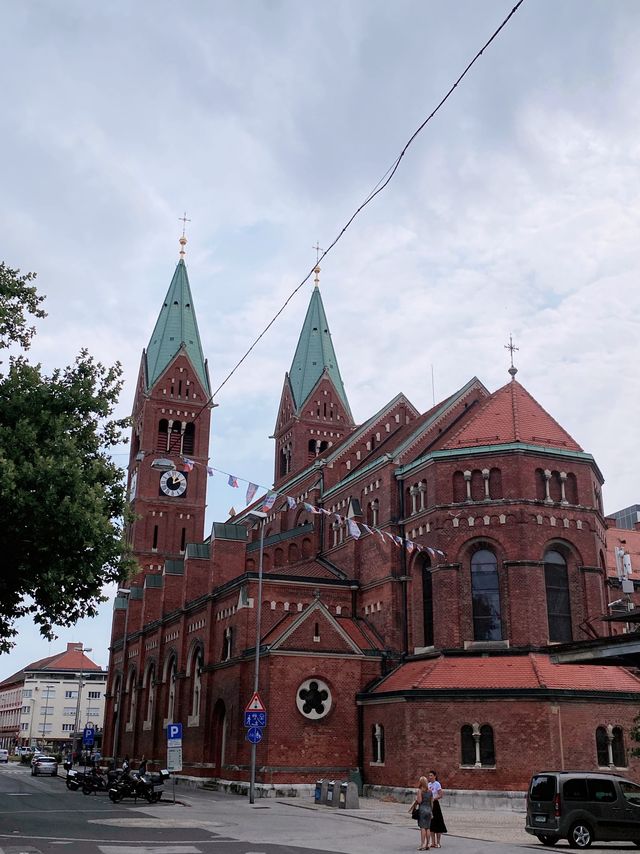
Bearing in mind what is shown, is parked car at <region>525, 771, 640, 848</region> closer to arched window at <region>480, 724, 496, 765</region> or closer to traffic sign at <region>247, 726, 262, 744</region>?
arched window at <region>480, 724, 496, 765</region>

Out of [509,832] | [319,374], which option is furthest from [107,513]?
[319,374]

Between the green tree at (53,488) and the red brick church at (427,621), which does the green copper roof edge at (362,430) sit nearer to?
the red brick church at (427,621)

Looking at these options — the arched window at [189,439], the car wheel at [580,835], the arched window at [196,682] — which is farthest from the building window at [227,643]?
the arched window at [189,439]

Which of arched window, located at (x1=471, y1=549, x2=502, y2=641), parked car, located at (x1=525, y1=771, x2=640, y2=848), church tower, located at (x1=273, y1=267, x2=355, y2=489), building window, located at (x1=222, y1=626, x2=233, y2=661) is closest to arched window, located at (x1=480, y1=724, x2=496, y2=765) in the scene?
arched window, located at (x1=471, y1=549, x2=502, y2=641)

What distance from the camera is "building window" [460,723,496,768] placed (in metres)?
31.8

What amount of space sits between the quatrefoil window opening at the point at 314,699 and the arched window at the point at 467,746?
275 inches

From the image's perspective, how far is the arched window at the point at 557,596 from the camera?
3591 centimetres

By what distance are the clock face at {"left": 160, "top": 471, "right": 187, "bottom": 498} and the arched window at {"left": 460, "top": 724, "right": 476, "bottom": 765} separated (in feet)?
137

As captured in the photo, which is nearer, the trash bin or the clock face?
the trash bin

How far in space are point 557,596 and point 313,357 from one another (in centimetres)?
4528

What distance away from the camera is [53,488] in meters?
20.9

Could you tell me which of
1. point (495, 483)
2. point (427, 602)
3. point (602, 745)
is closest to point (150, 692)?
point (427, 602)

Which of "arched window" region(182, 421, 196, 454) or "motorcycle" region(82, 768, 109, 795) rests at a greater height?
"arched window" region(182, 421, 196, 454)

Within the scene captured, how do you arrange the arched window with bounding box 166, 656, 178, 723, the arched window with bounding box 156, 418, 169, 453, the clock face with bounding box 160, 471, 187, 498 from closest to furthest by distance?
the arched window with bounding box 166, 656, 178, 723 → the clock face with bounding box 160, 471, 187, 498 → the arched window with bounding box 156, 418, 169, 453
